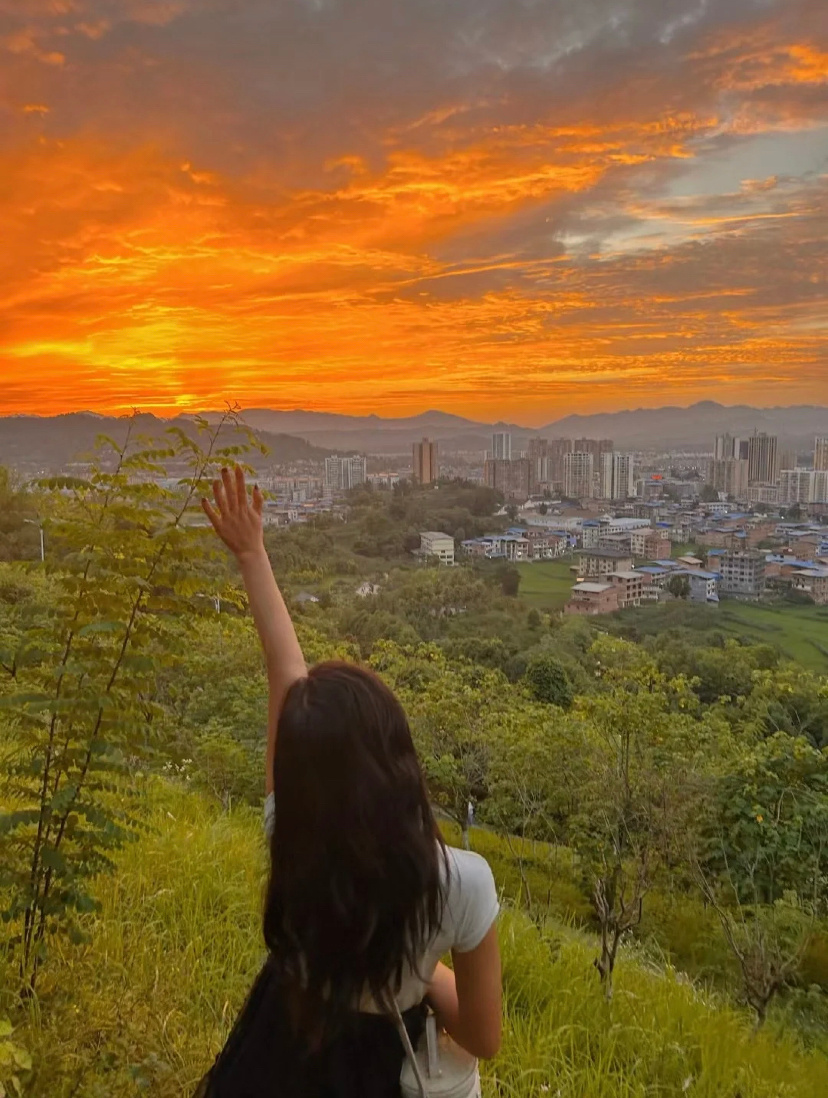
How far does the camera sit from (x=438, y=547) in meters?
28.7

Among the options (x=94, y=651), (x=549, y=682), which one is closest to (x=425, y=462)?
(x=549, y=682)

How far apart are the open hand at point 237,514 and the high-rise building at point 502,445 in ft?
138

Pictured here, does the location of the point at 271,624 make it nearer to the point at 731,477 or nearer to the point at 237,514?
the point at 237,514

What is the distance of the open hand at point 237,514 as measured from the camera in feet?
4.85

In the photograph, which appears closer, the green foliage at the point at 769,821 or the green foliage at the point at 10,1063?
the green foliage at the point at 10,1063

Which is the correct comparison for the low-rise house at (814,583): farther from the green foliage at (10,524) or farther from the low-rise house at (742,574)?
the green foliage at (10,524)

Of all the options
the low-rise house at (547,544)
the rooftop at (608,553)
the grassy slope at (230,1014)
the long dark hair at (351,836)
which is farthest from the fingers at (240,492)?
the low-rise house at (547,544)

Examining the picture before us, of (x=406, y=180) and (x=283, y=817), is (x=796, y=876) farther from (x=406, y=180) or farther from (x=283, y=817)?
(x=406, y=180)

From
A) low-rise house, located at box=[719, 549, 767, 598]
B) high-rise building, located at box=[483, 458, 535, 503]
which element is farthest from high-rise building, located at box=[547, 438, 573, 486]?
low-rise house, located at box=[719, 549, 767, 598]

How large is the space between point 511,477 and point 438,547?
1466 centimetres

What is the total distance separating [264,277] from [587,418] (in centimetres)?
3654

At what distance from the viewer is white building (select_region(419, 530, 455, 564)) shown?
2798 centimetres

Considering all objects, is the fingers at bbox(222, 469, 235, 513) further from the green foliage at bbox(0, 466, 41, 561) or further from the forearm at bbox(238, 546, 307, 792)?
the green foliage at bbox(0, 466, 41, 561)

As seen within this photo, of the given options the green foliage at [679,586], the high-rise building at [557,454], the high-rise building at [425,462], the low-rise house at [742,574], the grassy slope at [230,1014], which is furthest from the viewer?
the high-rise building at [557,454]
